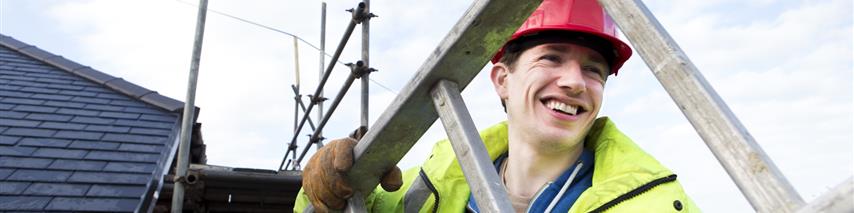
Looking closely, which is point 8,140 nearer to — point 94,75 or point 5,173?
point 5,173

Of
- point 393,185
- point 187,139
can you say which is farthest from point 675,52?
point 187,139

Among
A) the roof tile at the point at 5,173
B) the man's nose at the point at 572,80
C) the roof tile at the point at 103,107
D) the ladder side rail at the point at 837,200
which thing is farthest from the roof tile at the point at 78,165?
the ladder side rail at the point at 837,200

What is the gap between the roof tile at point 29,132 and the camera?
5.11 m

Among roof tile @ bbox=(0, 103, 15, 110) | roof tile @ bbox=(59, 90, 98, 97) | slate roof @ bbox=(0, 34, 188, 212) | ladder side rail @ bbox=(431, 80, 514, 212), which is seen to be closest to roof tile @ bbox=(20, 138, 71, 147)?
slate roof @ bbox=(0, 34, 188, 212)

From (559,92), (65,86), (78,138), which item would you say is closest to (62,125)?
(78,138)

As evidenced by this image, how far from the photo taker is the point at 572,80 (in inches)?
68.5

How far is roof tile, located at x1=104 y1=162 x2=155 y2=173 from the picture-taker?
466cm

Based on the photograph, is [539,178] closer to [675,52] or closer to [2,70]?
[675,52]

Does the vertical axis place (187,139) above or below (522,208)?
above

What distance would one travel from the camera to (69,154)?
15.9ft

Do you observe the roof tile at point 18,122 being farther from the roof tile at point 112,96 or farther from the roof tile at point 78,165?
the roof tile at point 112,96

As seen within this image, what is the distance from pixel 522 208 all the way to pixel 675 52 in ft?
3.72

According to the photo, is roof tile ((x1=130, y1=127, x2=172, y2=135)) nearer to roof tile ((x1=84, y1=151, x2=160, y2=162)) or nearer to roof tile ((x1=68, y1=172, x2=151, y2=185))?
roof tile ((x1=84, y1=151, x2=160, y2=162))

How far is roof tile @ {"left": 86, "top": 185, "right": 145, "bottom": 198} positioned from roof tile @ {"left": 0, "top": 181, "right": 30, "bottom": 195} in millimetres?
432
